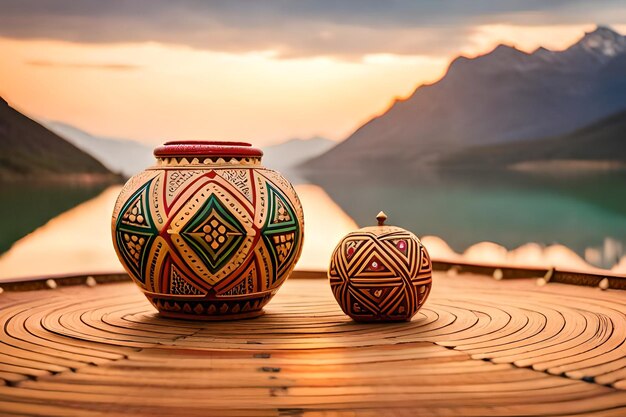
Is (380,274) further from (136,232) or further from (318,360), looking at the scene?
(136,232)

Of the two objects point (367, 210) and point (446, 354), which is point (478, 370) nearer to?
point (446, 354)

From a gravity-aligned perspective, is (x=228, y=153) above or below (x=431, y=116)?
below

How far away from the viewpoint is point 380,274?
4965mm

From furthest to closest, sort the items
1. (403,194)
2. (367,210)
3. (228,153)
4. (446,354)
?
(403,194) < (367,210) < (228,153) < (446,354)

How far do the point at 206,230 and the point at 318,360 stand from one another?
45.2 inches

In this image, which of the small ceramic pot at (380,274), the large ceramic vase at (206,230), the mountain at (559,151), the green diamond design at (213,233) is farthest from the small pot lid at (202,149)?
the mountain at (559,151)

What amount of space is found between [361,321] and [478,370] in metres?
1.24

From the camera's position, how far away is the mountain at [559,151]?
9075 centimetres

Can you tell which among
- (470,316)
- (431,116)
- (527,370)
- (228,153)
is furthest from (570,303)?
(431,116)

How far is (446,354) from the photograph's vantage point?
429 centimetres

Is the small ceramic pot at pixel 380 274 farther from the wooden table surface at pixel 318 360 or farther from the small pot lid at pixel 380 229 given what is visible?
the wooden table surface at pixel 318 360

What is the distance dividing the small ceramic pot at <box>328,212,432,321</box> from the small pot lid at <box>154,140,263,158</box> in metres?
0.78

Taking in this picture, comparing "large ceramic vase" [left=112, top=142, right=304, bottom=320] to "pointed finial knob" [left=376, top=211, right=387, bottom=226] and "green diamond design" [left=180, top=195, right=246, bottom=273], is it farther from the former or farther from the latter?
"pointed finial knob" [left=376, top=211, right=387, bottom=226]

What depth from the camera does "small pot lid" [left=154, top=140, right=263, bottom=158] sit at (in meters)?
5.23
